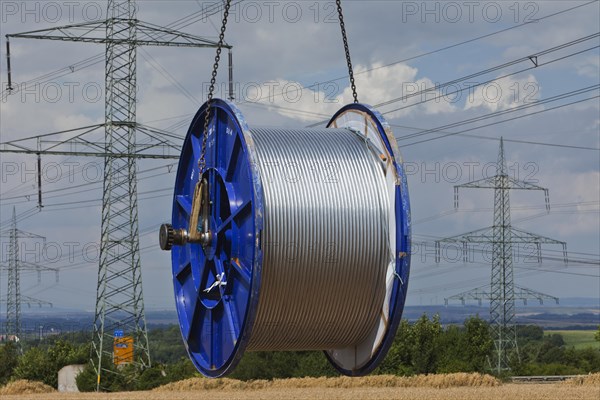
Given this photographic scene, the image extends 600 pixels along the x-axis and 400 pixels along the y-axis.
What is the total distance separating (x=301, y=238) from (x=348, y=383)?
22.6 metres

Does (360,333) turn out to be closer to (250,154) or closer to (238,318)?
(238,318)

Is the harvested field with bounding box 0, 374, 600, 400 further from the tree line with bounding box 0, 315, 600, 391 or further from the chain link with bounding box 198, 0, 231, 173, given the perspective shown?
the chain link with bounding box 198, 0, 231, 173

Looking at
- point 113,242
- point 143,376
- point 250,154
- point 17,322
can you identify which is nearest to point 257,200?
point 250,154

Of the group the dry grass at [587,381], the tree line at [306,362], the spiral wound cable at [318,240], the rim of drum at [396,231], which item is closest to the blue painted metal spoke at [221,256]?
the spiral wound cable at [318,240]

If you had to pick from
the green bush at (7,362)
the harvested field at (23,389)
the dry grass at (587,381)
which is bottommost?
the green bush at (7,362)

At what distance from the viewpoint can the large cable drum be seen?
39.1ft

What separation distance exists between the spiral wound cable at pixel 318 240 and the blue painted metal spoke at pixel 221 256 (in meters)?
0.23

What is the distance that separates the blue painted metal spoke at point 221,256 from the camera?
40.0 ft

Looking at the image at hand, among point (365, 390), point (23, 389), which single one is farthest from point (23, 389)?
point (365, 390)

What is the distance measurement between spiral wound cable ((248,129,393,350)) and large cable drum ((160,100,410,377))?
1 centimetres

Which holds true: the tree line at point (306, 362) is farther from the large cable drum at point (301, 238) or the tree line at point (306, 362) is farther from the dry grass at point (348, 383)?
the large cable drum at point (301, 238)

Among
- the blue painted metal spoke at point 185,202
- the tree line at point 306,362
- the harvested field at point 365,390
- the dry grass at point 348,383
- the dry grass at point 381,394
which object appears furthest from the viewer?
the tree line at point 306,362

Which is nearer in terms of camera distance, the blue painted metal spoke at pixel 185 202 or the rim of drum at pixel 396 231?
Answer: the rim of drum at pixel 396 231

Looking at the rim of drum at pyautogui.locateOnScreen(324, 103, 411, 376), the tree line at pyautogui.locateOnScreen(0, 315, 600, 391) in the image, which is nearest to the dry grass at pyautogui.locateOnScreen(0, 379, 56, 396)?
the tree line at pyautogui.locateOnScreen(0, 315, 600, 391)
